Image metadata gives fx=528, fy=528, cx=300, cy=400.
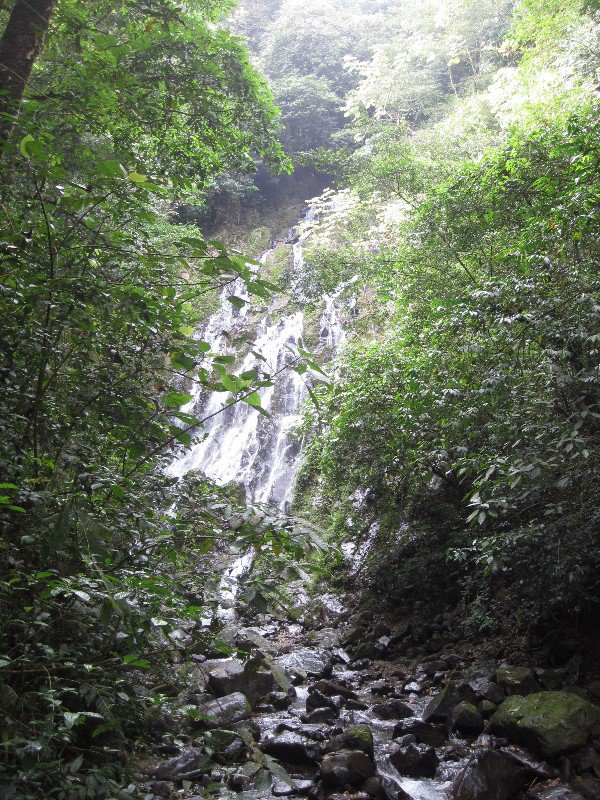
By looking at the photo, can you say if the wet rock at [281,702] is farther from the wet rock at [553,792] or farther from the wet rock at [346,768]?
the wet rock at [553,792]

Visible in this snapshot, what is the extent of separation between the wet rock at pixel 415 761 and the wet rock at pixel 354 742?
0.70ft

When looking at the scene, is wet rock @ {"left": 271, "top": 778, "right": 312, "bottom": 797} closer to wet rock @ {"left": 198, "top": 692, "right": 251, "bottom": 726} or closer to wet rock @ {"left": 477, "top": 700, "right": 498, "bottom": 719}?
wet rock @ {"left": 198, "top": 692, "right": 251, "bottom": 726}

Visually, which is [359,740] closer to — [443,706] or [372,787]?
[372,787]

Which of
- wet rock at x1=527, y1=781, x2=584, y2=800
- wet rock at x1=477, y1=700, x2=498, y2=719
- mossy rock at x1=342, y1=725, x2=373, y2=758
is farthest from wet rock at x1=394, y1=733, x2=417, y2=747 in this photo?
wet rock at x1=527, y1=781, x2=584, y2=800

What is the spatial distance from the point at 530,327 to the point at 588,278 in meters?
0.57

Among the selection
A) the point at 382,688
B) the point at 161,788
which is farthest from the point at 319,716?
the point at 161,788

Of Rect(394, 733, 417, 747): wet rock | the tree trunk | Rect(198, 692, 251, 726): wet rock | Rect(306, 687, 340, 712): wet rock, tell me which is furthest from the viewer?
Rect(306, 687, 340, 712): wet rock

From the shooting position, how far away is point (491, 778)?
333 centimetres

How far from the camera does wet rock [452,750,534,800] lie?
3289mm

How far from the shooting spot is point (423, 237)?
7.97m

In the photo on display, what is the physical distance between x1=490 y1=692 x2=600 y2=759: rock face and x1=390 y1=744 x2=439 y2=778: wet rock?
56 centimetres

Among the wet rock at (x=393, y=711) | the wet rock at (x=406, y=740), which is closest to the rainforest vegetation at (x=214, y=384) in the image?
the wet rock at (x=393, y=711)

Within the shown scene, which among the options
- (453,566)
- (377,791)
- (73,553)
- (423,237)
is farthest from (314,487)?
(73,553)

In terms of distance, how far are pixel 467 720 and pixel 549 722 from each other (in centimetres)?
82
